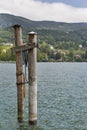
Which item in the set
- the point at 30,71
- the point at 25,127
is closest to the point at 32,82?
the point at 30,71

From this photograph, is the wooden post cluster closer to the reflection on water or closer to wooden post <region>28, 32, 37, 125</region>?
wooden post <region>28, 32, 37, 125</region>

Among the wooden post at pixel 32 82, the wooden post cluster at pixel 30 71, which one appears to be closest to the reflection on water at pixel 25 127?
the wooden post cluster at pixel 30 71

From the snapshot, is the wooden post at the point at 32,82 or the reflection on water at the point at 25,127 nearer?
the wooden post at the point at 32,82

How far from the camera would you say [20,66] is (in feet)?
70.8

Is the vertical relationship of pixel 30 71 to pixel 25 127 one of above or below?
above

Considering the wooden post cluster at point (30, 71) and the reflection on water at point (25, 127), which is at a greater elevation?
the wooden post cluster at point (30, 71)

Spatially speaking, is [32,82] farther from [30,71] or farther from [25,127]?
[25,127]

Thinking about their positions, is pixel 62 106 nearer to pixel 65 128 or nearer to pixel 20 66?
pixel 65 128

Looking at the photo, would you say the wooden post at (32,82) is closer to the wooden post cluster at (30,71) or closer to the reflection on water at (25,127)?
the wooden post cluster at (30,71)

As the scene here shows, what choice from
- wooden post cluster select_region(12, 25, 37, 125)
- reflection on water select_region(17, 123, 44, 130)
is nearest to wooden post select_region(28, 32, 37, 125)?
wooden post cluster select_region(12, 25, 37, 125)

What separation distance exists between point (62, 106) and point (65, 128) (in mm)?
10635

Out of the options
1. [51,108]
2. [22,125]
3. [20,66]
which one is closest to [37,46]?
[20,66]

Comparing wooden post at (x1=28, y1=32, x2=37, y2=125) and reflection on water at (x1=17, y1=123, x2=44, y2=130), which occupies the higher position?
wooden post at (x1=28, y1=32, x2=37, y2=125)

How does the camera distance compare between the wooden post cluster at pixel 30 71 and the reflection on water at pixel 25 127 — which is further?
the reflection on water at pixel 25 127
